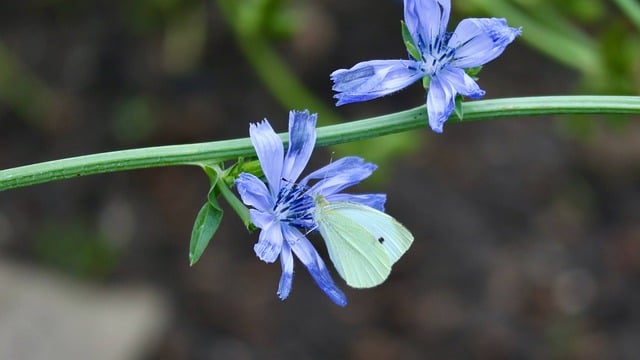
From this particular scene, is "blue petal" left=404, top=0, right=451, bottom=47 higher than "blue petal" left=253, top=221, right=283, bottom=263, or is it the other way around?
"blue petal" left=404, top=0, right=451, bottom=47

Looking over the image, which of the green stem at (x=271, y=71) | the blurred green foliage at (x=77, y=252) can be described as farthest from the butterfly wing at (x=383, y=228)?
the blurred green foliage at (x=77, y=252)

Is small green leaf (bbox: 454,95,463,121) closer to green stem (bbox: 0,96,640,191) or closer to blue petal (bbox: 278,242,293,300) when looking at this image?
green stem (bbox: 0,96,640,191)

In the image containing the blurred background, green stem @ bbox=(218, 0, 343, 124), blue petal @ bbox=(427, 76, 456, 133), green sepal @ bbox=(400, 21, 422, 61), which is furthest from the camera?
the blurred background

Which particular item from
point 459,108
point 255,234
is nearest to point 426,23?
point 459,108

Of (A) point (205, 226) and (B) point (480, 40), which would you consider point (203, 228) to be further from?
(B) point (480, 40)

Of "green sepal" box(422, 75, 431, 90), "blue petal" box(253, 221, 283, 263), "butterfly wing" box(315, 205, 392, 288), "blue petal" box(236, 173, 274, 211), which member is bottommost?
"butterfly wing" box(315, 205, 392, 288)

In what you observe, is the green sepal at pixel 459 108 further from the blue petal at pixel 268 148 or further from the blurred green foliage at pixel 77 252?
the blurred green foliage at pixel 77 252

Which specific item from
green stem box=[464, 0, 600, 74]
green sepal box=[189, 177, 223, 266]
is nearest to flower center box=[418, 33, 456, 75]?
green sepal box=[189, 177, 223, 266]
